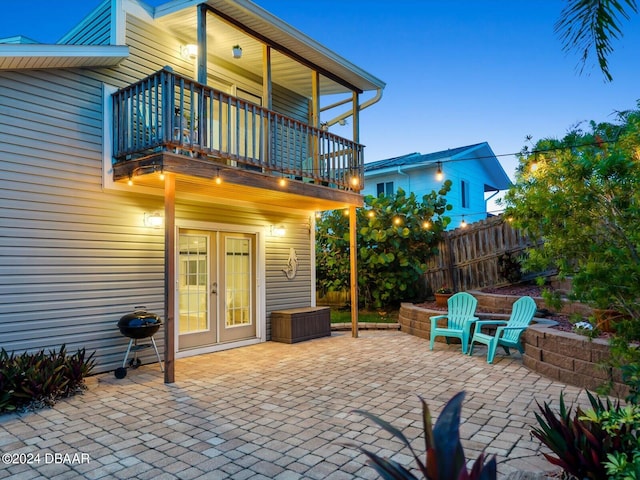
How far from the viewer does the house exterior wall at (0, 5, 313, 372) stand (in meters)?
5.08

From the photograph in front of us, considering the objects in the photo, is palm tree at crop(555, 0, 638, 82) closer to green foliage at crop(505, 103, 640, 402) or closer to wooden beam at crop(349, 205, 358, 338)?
green foliage at crop(505, 103, 640, 402)

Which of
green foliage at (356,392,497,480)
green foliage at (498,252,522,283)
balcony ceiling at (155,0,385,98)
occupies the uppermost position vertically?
balcony ceiling at (155,0,385,98)

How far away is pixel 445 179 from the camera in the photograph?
14.9 metres

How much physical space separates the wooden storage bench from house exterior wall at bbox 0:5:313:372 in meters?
2.27

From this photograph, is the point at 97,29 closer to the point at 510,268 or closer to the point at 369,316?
the point at 369,316

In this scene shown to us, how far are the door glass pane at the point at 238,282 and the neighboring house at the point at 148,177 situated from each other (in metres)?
0.03

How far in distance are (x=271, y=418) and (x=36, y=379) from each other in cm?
252

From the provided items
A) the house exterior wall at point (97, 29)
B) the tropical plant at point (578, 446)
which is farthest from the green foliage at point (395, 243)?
the tropical plant at point (578, 446)

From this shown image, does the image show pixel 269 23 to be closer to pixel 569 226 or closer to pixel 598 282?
pixel 569 226

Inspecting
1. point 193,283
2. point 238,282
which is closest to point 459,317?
point 238,282

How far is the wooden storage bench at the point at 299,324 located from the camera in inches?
309

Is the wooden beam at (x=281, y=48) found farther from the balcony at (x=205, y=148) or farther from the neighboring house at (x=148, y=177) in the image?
the balcony at (x=205, y=148)

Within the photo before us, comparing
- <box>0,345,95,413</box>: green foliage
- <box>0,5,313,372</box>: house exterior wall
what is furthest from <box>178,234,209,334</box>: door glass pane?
<box>0,345,95,413</box>: green foliage

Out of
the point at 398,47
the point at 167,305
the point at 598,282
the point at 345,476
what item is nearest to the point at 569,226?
the point at 598,282
